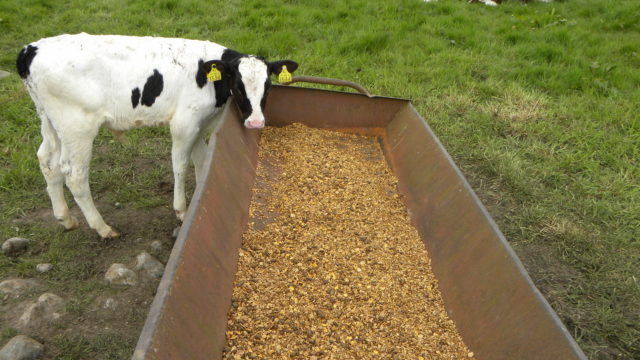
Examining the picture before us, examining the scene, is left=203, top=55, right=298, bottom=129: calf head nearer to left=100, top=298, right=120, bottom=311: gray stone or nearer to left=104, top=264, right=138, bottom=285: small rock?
left=104, top=264, right=138, bottom=285: small rock

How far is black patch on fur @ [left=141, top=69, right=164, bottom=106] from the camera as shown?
2.82 meters

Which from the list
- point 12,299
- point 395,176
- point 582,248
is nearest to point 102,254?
point 12,299

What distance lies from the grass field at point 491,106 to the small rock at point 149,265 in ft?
0.95

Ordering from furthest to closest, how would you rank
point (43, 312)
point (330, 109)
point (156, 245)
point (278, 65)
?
point (330, 109)
point (278, 65)
point (156, 245)
point (43, 312)

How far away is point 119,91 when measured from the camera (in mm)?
2748

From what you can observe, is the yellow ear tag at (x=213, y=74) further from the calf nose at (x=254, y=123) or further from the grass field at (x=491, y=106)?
the grass field at (x=491, y=106)

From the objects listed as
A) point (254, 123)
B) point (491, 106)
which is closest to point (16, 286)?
point (254, 123)

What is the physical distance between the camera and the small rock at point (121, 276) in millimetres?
2725

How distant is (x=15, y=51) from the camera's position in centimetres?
555

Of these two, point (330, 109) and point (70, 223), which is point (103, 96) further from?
point (330, 109)

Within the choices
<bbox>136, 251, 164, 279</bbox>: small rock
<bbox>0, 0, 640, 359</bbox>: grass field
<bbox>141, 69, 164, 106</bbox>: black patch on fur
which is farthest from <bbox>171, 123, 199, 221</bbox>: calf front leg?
<bbox>136, 251, 164, 279</bbox>: small rock

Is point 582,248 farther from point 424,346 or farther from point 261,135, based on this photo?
point 261,135

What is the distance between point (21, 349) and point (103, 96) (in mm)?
1477

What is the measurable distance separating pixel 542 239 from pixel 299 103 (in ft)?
7.50
